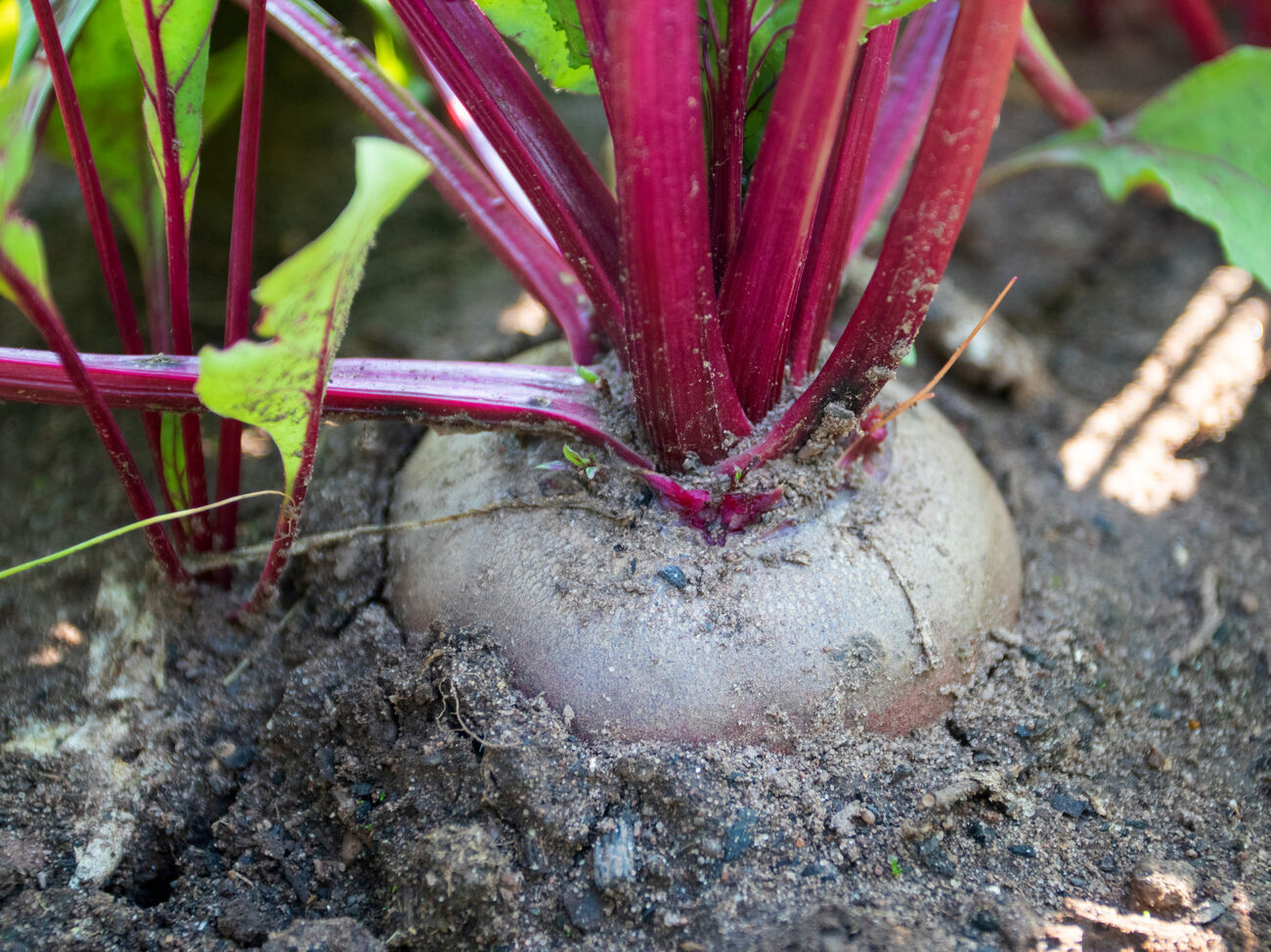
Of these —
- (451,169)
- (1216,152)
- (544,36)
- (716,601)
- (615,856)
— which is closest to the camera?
(615,856)

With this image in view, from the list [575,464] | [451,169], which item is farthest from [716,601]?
[451,169]

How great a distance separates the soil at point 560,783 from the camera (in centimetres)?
98

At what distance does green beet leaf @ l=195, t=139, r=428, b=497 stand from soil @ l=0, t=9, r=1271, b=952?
0.36 m

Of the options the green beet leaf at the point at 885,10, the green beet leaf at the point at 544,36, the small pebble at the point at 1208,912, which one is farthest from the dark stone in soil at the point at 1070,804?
the green beet leaf at the point at 544,36

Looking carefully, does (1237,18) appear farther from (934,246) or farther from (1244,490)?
(934,246)

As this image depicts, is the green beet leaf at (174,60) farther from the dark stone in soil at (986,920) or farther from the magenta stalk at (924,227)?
the dark stone in soil at (986,920)

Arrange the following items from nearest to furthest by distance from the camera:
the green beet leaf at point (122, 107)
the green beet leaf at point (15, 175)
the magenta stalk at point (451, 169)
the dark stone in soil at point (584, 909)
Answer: the green beet leaf at point (15, 175) → the dark stone in soil at point (584, 909) → the magenta stalk at point (451, 169) → the green beet leaf at point (122, 107)

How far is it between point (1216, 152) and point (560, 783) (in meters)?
1.42

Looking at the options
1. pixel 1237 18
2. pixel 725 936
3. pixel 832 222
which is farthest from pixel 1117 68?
pixel 725 936

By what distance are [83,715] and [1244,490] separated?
78.9 inches


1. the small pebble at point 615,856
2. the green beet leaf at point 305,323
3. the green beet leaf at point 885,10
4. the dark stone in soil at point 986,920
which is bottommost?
the dark stone in soil at point 986,920

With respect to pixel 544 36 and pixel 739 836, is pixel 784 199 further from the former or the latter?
pixel 739 836

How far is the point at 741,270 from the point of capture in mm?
1088

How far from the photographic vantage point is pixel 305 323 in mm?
890
